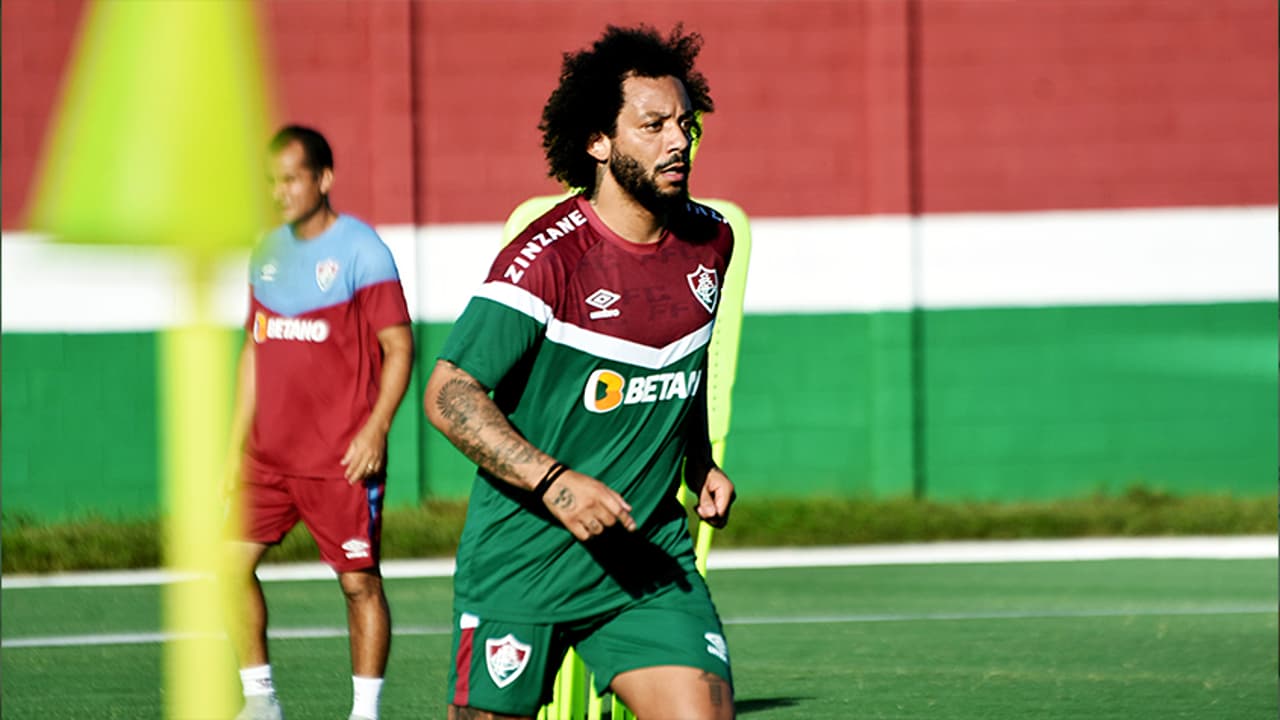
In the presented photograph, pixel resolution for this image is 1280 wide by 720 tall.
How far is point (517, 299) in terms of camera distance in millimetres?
4359

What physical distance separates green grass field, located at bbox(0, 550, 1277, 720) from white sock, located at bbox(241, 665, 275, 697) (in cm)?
71

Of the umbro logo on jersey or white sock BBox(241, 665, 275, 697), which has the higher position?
the umbro logo on jersey

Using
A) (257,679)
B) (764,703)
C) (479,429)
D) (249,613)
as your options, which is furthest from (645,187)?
(764,703)

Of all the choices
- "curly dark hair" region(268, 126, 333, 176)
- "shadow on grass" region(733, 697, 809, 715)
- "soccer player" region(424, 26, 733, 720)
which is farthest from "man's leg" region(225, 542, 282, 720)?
"soccer player" region(424, 26, 733, 720)

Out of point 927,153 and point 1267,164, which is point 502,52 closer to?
point 927,153

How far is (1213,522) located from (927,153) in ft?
10.7

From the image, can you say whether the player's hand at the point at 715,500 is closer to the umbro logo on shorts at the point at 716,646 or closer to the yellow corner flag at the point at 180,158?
the umbro logo on shorts at the point at 716,646

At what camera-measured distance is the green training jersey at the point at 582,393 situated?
4418mm

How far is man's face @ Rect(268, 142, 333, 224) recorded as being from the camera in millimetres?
6727

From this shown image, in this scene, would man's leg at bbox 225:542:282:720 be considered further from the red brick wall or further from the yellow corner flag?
the red brick wall

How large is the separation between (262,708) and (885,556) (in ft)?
19.4

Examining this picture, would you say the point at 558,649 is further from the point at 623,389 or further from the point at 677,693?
the point at 623,389

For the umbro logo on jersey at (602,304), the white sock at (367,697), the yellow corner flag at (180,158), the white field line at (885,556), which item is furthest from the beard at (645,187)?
the white field line at (885,556)

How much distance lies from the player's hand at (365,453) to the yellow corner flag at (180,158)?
4.86 metres
